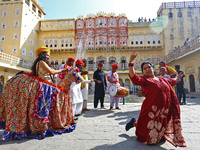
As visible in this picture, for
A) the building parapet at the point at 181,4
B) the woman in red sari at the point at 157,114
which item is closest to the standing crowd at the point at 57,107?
the woman in red sari at the point at 157,114

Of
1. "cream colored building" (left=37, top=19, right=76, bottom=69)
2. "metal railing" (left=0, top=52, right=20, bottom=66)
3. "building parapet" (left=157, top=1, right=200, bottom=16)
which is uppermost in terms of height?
"building parapet" (left=157, top=1, right=200, bottom=16)

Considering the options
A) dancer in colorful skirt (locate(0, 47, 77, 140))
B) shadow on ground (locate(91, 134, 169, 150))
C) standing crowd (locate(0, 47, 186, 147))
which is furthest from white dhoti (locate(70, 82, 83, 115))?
shadow on ground (locate(91, 134, 169, 150))

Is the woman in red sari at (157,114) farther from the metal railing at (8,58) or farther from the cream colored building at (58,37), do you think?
the cream colored building at (58,37)

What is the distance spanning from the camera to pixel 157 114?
1793 millimetres

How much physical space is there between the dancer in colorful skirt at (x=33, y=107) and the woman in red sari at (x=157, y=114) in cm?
137

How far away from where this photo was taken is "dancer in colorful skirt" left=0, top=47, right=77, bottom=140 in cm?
203

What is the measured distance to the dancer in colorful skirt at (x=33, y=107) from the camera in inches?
80.0

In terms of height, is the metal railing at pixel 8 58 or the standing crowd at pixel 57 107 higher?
the metal railing at pixel 8 58

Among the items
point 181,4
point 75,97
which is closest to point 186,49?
point 75,97

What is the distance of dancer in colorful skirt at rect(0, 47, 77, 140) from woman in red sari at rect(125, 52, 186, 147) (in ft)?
4.51

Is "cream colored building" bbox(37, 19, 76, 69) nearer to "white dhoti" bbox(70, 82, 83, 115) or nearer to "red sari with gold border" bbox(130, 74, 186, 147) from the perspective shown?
"white dhoti" bbox(70, 82, 83, 115)

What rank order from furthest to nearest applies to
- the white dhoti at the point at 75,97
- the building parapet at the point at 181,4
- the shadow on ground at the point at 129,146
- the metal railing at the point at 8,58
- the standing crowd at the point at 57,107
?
the building parapet at the point at 181,4, the metal railing at the point at 8,58, the white dhoti at the point at 75,97, the standing crowd at the point at 57,107, the shadow on ground at the point at 129,146

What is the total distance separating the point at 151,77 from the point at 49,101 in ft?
5.99

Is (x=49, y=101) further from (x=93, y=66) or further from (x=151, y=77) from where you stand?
(x=93, y=66)
